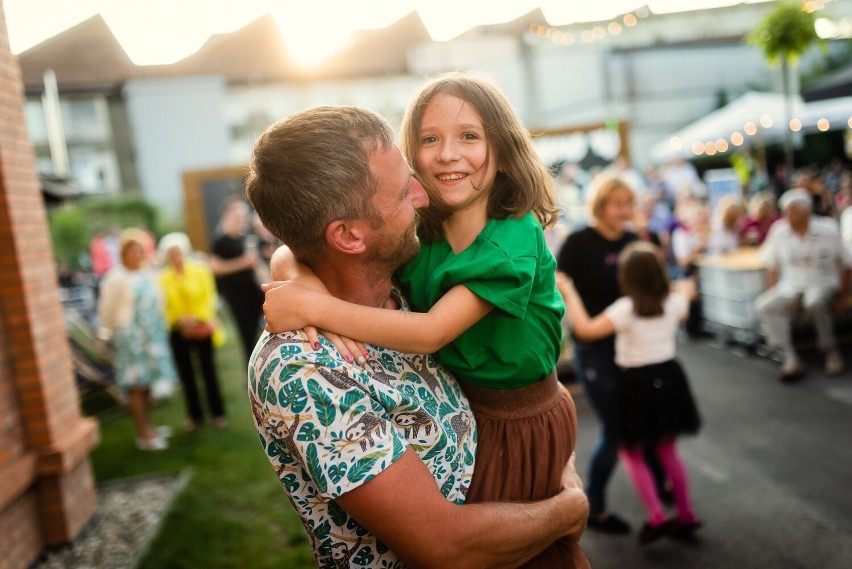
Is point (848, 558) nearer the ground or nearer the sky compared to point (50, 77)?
nearer the ground

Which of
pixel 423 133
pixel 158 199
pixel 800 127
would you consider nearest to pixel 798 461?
pixel 423 133

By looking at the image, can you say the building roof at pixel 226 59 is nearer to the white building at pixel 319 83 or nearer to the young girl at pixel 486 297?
the white building at pixel 319 83

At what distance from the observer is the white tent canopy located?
1041cm

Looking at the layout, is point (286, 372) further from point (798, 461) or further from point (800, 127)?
point (800, 127)

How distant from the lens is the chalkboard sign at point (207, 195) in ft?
48.8

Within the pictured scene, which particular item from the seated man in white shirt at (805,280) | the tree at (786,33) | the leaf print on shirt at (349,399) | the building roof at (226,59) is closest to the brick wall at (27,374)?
the leaf print on shirt at (349,399)

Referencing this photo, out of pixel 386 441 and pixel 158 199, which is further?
pixel 158 199

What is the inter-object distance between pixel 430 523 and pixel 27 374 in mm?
3613

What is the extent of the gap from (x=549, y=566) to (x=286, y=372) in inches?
34.0

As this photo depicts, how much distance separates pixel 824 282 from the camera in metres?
6.87

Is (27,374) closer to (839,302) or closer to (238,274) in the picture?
(238,274)

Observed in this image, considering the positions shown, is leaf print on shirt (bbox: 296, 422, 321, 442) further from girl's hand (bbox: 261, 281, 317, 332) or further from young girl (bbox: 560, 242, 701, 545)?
young girl (bbox: 560, 242, 701, 545)

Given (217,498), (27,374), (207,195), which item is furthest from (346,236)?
(207,195)

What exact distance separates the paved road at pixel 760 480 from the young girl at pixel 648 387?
0.24m
